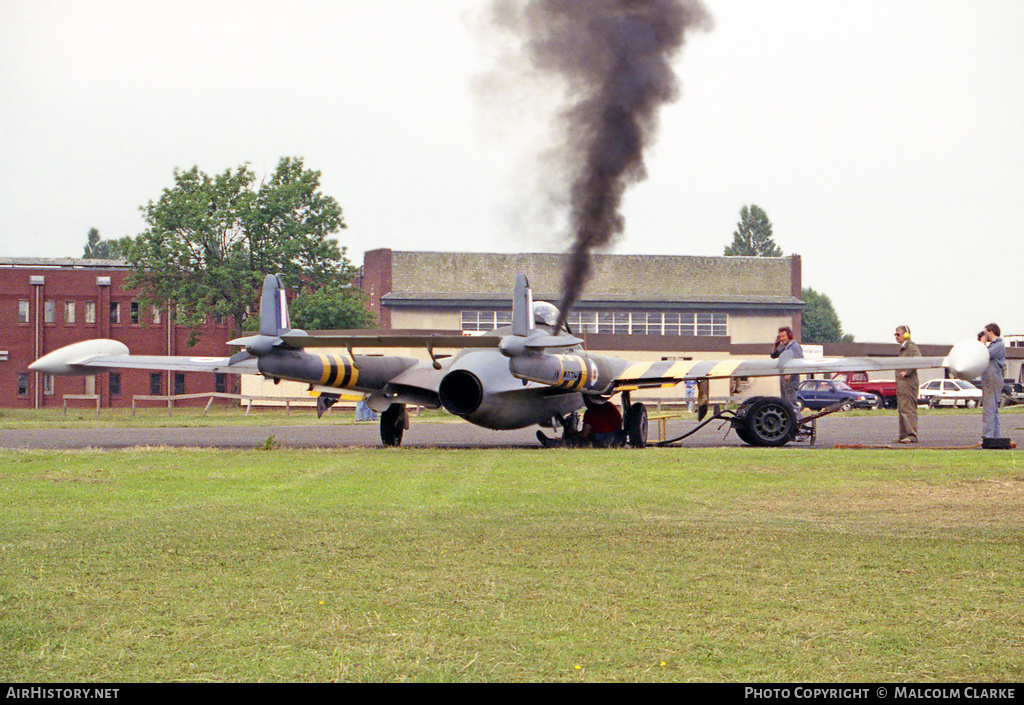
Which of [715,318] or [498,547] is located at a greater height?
[715,318]

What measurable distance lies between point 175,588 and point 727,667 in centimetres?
369

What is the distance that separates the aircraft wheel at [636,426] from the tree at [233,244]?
52185 mm

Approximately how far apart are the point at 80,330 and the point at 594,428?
63.8m

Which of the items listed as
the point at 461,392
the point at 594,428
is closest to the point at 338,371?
the point at 461,392

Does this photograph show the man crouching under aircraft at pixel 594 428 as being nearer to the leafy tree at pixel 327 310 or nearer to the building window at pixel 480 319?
the leafy tree at pixel 327 310

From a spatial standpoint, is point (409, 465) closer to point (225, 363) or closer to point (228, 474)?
point (228, 474)

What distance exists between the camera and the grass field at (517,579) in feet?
17.9

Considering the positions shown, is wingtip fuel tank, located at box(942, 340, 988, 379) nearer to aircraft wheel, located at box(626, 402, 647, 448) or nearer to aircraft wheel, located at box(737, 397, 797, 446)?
aircraft wheel, located at box(737, 397, 797, 446)

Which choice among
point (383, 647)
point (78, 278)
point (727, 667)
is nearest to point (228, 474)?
point (383, 647)

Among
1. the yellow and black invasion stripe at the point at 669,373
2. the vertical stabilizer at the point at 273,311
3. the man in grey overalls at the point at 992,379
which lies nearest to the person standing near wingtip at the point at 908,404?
the man in grey overalls at the point at 992,379

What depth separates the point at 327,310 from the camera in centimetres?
7106

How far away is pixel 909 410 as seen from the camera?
2211 cm

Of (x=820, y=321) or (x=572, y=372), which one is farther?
(x=820, y=321)

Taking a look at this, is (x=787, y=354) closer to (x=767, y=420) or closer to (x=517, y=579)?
(x=767, y=420)
